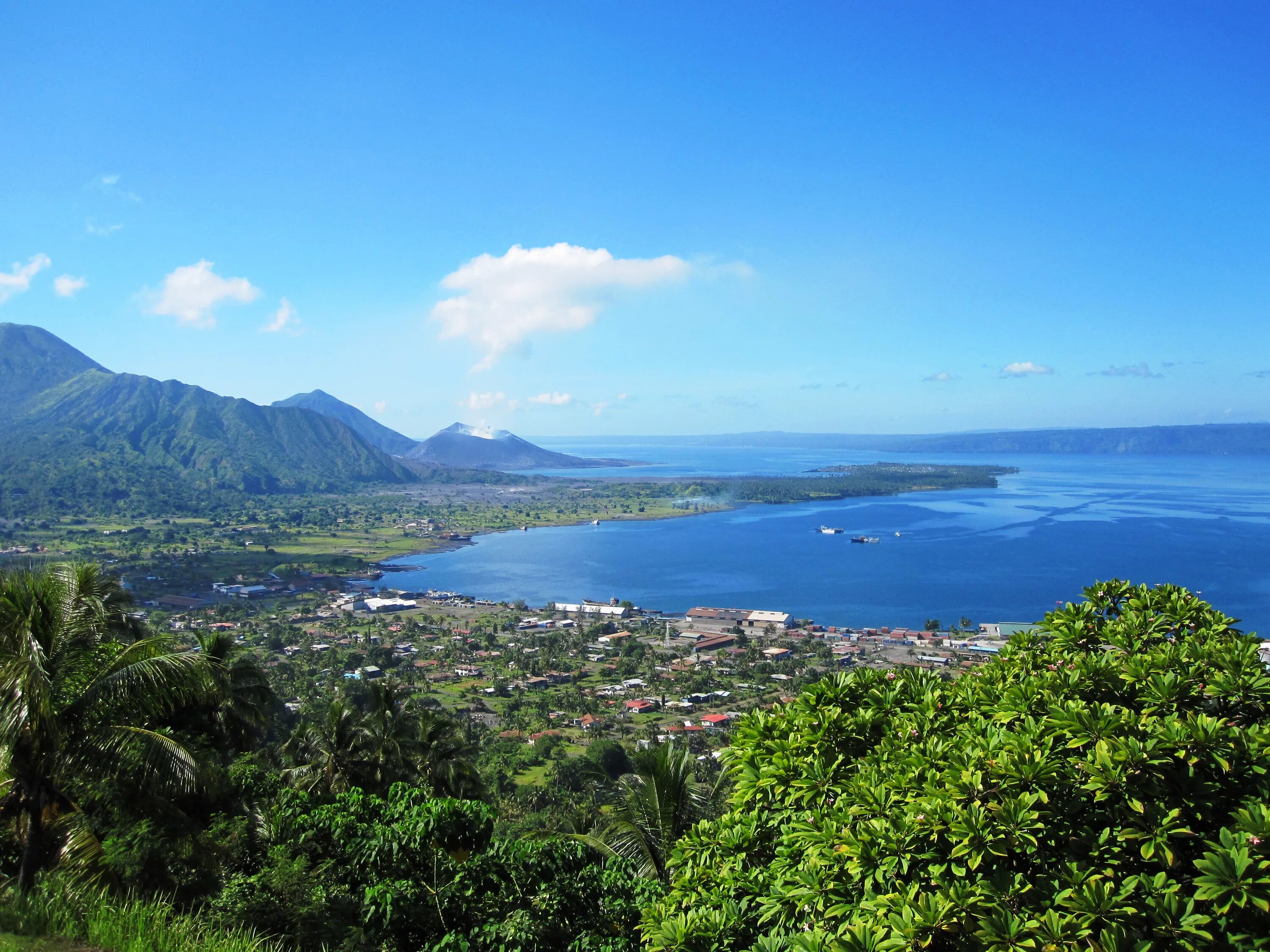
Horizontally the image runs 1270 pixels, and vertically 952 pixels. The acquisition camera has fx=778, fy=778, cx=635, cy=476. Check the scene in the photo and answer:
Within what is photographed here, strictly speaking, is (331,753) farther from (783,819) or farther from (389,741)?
(783,819)

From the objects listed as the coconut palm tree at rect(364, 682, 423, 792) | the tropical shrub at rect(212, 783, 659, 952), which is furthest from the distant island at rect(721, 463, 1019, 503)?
the tropical shrub at rect(212, 783, 659, 952)

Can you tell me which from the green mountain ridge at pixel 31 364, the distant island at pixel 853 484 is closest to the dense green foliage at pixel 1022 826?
the distant island at pixel 853 484

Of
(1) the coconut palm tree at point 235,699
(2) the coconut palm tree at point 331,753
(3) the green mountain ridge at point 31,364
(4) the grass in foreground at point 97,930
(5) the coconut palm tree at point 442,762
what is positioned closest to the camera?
(4) the grass in foreground at point 97,930

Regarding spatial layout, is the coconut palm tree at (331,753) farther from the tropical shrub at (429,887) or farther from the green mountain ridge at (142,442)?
the green mountain ridge at (142,442)

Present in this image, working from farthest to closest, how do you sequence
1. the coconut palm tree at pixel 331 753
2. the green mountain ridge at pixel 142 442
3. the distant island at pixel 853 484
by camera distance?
the distant island at pixel 853 484
the green mountain ridge at pixel 142 442
the coconut palm tree at pixel 331 753

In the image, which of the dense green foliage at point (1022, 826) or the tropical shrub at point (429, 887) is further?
the tropical shrub at point (429, 887)

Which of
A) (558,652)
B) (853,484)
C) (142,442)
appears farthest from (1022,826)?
(142,442)
